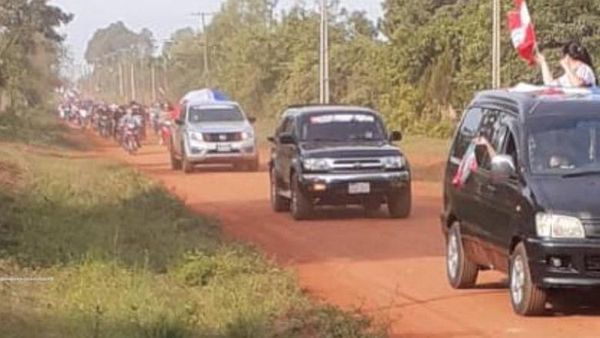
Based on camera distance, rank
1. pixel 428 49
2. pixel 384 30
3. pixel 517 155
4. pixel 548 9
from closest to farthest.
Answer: pixel 517 155 → pixel 548 9 → pixel 428 49 → pixel 384 30

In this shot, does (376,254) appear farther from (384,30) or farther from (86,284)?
(384,30)

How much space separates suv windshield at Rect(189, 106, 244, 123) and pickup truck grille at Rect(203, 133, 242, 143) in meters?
0.96

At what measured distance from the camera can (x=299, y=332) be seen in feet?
39.2

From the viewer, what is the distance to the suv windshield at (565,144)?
13078mm

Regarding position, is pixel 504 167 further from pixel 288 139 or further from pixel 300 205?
pixel 288 139

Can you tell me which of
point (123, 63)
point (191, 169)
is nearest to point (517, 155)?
point (191, 169)

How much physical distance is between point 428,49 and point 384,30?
22.8ft

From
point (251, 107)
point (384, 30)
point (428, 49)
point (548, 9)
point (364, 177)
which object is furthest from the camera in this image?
point (251, 107)

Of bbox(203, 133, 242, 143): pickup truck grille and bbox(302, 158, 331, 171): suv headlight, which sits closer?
bbox(302, 158, 331, 171): suv headlight

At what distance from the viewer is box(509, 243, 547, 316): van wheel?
12.6 meters

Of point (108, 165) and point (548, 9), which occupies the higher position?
point (548, 9)

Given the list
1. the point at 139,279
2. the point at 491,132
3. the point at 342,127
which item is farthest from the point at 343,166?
the point at 139,279

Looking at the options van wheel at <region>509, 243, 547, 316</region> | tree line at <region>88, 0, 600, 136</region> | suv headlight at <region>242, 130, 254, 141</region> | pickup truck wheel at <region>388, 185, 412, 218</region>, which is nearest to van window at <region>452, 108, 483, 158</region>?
van wheel at <region>509, 243, 547, 316</region>

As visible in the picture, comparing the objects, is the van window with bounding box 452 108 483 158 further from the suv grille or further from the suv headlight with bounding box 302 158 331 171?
the suv headlight with bounding box 302 158 331 171
